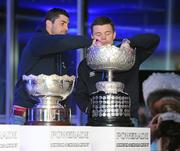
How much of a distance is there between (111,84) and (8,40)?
2851 mm

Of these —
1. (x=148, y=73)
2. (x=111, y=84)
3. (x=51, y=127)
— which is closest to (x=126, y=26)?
(x=148, y=73)

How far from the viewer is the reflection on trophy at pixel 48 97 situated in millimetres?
1759

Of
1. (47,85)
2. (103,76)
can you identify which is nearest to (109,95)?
(47,85)

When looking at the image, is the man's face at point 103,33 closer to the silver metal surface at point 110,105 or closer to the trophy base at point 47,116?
the silver metal surface at point 110,105

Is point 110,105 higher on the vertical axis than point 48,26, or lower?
lower

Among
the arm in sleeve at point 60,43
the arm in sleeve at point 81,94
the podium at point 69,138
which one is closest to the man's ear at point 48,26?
the arm in sleeve at point 60,43

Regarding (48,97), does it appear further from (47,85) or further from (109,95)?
(109,95)

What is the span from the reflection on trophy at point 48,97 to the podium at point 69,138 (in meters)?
0.10

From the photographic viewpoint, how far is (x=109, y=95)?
6.12 ft

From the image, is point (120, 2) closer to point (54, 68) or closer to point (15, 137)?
point (54, 68)

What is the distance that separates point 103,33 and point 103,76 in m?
0.19

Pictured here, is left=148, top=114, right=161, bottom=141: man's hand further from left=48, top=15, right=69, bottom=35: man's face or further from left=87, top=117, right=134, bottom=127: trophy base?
left=87, top=117, right=134, bottom=127: trophy base

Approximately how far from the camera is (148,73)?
156 inches

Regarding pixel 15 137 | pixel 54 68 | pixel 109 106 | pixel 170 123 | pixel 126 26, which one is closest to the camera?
pixel 15 137
